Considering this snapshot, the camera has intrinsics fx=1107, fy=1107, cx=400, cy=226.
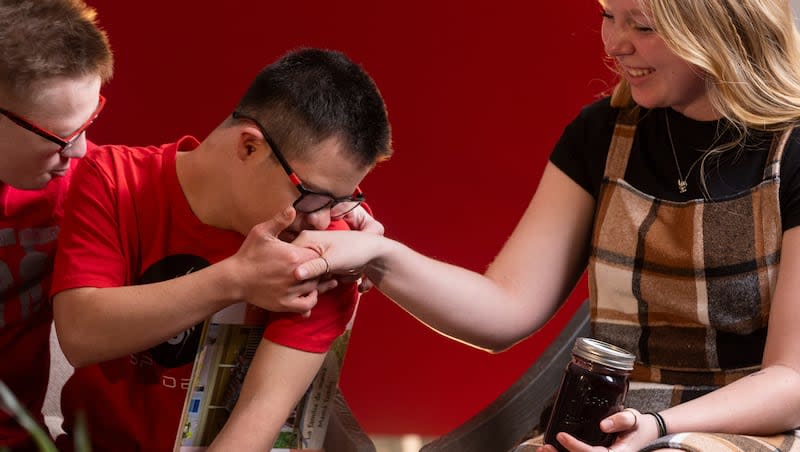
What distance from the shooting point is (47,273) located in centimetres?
184

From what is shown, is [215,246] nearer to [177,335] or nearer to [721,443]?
[177,335]

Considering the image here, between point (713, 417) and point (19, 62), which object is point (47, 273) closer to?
point (19, 62)

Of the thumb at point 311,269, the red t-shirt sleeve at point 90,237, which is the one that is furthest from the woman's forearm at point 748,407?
the red t-shirt sleeve at point 90,237

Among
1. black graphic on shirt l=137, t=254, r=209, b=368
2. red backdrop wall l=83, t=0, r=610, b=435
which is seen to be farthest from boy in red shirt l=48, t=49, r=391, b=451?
red backdrop wall l=83, t=0, r=610, b=435

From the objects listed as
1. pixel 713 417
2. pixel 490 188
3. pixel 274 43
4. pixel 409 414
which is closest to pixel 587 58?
pixel 490 188

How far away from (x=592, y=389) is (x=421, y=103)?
1802mm

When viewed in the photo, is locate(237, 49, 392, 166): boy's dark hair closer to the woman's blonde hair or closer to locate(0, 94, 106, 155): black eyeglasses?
locate(0, 94, 106, 155): black eyeglasses

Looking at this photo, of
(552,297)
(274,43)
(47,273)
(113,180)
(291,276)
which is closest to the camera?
(291,276)

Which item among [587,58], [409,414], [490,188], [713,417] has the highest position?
[587,58]

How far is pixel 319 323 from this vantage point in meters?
1.70

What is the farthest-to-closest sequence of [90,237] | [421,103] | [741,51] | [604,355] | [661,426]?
1. [421,103]
2. [741,51]
3. [90,237]
4. [661,426]
5. [604,355]

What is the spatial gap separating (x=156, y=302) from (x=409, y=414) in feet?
6.29

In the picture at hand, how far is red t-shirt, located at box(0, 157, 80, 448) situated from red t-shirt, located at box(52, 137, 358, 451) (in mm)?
141

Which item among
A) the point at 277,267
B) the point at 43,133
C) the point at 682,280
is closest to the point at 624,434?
the point at 682,280
